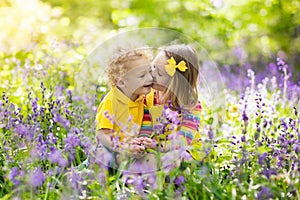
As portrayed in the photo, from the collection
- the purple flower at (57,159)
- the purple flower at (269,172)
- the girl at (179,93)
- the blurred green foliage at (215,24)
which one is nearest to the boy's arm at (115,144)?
the girl at (179,93)

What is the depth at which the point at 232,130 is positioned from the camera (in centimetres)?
394

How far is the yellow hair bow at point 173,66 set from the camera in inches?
111

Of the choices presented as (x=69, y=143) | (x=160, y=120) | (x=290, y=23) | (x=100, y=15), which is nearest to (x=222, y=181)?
(x=160, y=120)

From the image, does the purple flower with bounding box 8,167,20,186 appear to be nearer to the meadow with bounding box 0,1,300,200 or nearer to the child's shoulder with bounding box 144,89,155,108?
the meadow with bounding box 0,1,300,200

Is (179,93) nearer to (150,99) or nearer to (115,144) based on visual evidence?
(150,99)

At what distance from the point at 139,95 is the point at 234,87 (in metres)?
2.50

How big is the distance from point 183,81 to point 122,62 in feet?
1.14

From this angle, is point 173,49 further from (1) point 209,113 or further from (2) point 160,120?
(1) point 209,113

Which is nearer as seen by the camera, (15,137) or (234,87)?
(15,137)

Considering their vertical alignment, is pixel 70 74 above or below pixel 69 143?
above

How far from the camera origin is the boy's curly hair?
288 cm

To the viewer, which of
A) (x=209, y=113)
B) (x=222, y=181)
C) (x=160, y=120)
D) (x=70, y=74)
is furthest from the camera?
(x=70, y=74)

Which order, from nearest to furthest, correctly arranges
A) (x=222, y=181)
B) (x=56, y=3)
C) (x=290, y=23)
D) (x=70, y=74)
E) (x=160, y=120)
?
(x=160, y=120)
(x=222, y=181)
(x=70, y=74)
(x=290, y=23)
(x=56, y=3)

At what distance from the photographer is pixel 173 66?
111 inches
